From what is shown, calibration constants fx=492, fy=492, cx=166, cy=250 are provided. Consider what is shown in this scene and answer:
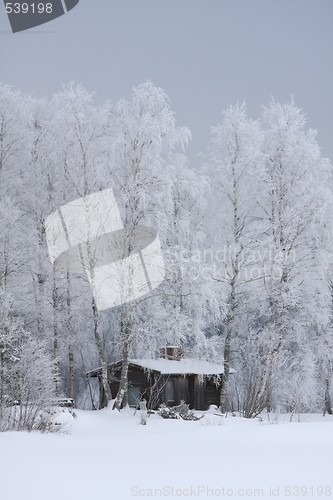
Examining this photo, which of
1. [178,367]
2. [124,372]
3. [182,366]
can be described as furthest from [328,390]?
[124,372]

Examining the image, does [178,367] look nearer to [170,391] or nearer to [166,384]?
[166,384]

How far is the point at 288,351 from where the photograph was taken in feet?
52.3

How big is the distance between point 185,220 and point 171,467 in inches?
399

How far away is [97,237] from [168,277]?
2.36 metres

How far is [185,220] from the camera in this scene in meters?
14.6

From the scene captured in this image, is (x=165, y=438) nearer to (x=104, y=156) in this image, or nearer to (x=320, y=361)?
(x=104, y=156)

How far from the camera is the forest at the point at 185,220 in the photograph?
46.1 ft

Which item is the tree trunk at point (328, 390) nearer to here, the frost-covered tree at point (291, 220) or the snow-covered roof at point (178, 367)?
the frost-covered tree at point (291, 220)

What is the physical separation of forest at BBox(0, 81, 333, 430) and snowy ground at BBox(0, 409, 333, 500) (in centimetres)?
575

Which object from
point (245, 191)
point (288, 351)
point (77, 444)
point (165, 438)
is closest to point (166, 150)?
point (245, 191)

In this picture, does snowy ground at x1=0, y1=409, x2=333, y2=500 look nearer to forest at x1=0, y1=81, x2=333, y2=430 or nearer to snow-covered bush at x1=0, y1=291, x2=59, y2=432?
snow-covered bush at x1=0, y1=291, x2=59, y2=432

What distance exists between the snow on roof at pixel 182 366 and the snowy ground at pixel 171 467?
21.3ft

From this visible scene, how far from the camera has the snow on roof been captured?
14812 millimetres

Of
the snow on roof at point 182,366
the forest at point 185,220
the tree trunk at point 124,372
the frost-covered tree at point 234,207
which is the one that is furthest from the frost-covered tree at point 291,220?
the tree trunk at point 124,372
